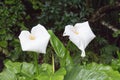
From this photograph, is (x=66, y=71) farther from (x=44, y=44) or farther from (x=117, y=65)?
(x=117, y=65)

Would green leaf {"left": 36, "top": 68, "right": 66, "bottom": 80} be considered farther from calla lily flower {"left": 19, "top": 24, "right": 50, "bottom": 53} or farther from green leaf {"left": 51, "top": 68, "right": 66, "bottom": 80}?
calla lily flower {"left": 19, "top": 24, "right": 50, "bottom": 53}

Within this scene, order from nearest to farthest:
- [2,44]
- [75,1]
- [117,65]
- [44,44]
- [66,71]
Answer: [44,44], [66,71], [117,65], [2,44], [75,1]

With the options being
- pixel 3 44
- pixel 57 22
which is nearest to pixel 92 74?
pixel 3 44

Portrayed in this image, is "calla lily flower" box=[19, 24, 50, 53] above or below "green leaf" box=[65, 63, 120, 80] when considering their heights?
above

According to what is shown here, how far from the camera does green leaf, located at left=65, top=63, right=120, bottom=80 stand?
1.75 meters

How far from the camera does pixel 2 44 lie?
3271 millimetres

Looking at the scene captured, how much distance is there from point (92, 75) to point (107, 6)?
2017mm

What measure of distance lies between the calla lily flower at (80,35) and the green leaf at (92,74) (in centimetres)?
10

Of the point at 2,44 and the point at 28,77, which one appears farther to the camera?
the point at 2,44

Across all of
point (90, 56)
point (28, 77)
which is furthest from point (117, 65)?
point (90, 56)

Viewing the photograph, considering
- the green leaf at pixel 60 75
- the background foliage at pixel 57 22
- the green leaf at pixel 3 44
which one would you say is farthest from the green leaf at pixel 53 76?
the green leaf at pixel 3 44

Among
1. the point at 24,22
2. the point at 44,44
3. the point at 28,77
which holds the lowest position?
the point at 24,22

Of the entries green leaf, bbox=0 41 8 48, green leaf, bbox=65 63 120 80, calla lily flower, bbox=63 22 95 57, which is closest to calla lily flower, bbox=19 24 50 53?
calla lily flower, bbox=63 22 95 57

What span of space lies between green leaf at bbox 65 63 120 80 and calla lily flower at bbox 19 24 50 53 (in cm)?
26
